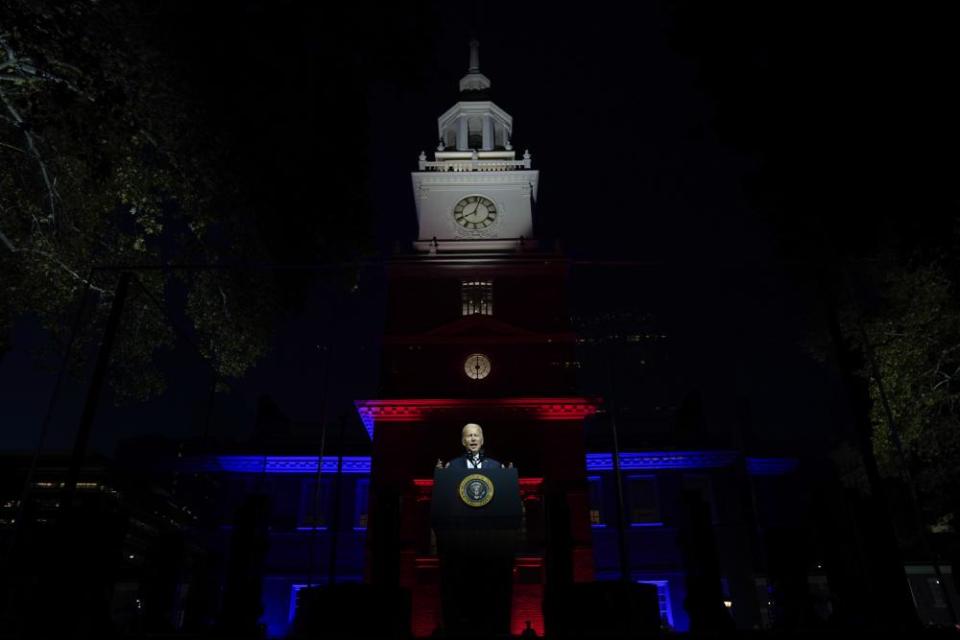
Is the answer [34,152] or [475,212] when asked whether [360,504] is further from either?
[34,152]

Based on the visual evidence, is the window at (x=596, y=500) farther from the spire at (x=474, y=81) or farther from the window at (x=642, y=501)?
the spire at (x=474, y=81)

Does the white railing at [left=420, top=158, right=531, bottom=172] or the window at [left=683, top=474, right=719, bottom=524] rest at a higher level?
the white railing at [left=420, top=158, right=531, bottom=172]

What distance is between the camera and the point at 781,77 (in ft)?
38.1

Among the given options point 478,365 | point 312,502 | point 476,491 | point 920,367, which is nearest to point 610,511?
point 478,365

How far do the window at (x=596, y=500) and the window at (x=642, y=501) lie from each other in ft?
3.72

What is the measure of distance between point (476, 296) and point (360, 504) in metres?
9.59

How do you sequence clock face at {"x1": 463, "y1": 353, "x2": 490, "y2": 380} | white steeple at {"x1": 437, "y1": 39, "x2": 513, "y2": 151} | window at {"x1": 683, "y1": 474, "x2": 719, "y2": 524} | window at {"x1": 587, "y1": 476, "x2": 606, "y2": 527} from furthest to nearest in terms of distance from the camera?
white steeple at {"x1": 437, "y1": 39, "x2": 513, "y2": 151}
window at {"x1": 683, "y1": 474, "x2": 719, "y2": 524}
window at {"x1": 587, "y1": 476, "x2": 606, "y2": 527}
clock face at {"x1": 463, "y1": 353, "x2": 490, "y2": 380}

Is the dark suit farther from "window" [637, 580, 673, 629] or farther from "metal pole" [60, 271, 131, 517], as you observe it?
"window" [637, 580, 673, 629]

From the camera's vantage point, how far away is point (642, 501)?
2684 cm

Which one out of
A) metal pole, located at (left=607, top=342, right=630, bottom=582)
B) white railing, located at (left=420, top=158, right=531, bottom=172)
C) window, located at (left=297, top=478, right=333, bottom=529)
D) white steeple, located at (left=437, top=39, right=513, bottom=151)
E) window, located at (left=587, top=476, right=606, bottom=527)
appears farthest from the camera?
white steeple, located at (left=437, top=39, right=513, bottom=151)

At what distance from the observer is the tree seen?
948 centimetres

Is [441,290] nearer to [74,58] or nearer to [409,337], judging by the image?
[409,337]

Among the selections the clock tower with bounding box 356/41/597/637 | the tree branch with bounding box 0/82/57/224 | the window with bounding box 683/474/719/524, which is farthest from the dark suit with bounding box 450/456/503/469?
the window with bounding box 683/474/719/524

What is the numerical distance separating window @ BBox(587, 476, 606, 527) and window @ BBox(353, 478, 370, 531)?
8.85m
